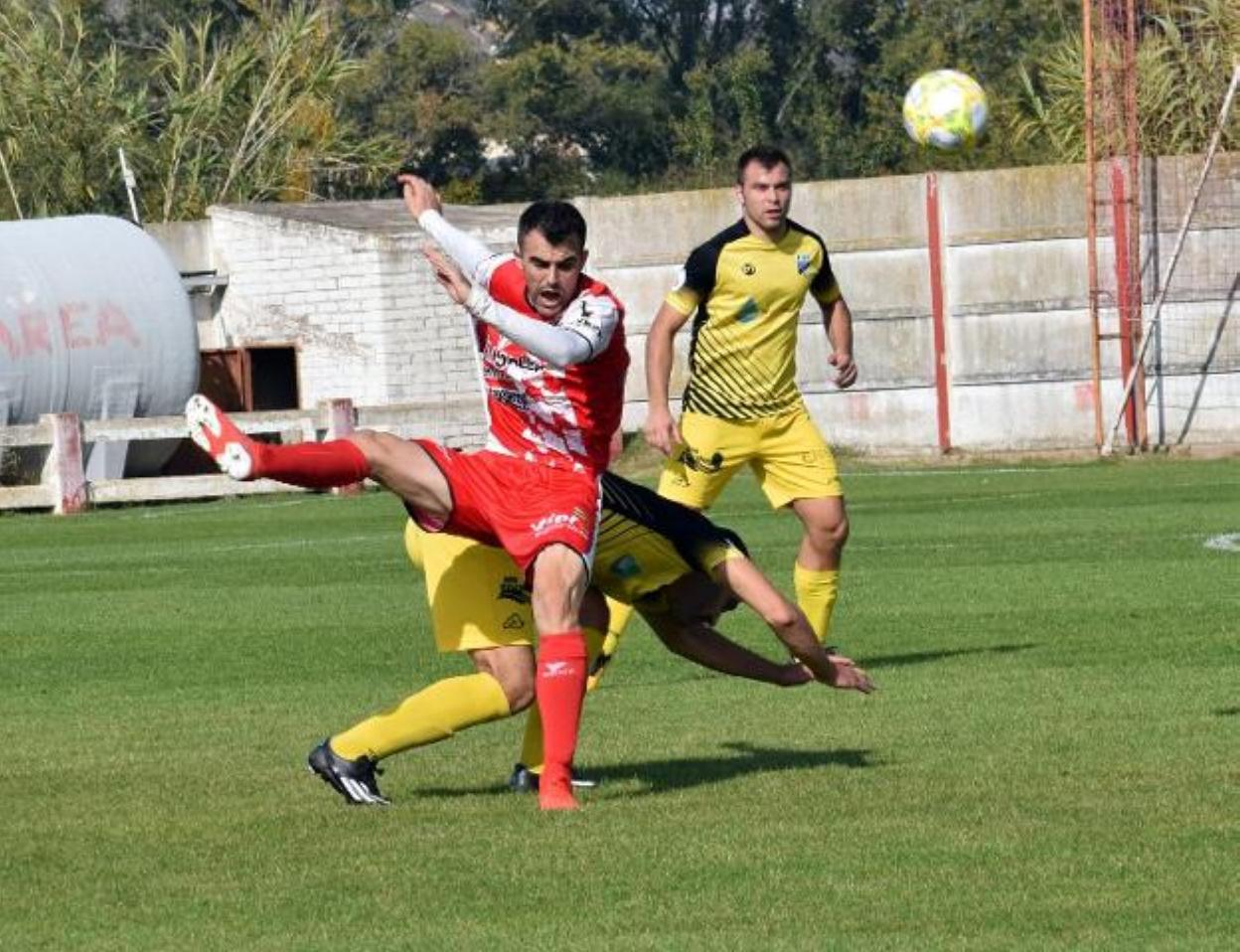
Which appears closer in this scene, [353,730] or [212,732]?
[353,730]

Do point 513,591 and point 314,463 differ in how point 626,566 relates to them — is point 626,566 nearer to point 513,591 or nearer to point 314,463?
point 513,591

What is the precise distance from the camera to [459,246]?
8.88 m

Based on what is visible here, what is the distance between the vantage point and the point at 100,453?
3023 centimetres

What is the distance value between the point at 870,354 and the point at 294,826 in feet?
77.6

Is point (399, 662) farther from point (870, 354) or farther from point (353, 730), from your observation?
point (870, 354)

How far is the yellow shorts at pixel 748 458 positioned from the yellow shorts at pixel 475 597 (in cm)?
396

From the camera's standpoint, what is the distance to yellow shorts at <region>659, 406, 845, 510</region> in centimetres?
1293

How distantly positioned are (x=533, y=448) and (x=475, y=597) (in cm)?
50

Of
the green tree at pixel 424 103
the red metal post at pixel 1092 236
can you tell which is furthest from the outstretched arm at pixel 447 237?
the green tree at pixel 424 103

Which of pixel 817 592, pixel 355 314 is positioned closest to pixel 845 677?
pixel 817 592

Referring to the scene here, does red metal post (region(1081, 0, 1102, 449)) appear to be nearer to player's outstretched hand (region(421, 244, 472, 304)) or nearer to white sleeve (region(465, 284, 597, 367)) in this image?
player's outstretched hand (region(421, 244, 472, 304))

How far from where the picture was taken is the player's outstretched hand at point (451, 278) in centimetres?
845

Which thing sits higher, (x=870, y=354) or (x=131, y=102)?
(x=131, y=102)

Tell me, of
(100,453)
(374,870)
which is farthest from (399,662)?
(100,453)
